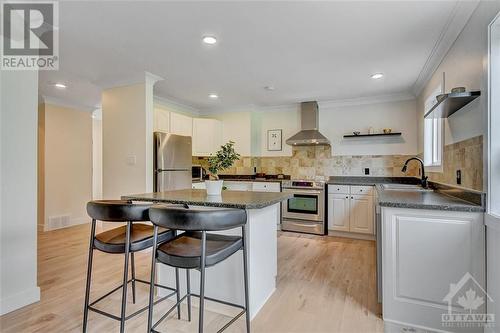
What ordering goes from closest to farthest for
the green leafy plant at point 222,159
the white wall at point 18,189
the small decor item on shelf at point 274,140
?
1. the white wall at point 18,189
2. the green leafy plant at point 222,159
3. the small decor item on shelf at point 274,140

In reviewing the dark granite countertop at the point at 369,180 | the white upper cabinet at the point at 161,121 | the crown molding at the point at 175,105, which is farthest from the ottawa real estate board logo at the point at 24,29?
the dark granite countertop at the point at 369,180

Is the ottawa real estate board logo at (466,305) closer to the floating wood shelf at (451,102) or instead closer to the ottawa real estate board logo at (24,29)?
the floating wood shelf at (451,102)

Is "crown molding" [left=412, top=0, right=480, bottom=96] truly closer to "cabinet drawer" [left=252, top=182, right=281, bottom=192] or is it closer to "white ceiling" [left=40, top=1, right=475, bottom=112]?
"white ceiling" [left=40, top=1, right=475, bottom=112]

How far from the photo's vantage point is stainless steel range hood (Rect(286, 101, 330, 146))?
467 centimetres

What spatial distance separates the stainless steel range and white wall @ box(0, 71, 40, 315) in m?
3.41

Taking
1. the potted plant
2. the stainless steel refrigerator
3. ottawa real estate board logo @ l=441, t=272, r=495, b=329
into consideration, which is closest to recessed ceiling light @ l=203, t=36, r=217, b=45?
the potted plant

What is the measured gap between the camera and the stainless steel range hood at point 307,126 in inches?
184

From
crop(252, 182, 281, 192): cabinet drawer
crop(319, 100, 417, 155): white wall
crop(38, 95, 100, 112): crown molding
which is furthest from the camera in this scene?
crop(252, 182, 281, 192): cabinet drawer

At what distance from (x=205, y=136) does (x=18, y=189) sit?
10.7 ft

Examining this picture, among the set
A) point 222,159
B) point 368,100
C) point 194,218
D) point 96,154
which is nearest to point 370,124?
point 368,100

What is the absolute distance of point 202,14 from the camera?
6.65 ft

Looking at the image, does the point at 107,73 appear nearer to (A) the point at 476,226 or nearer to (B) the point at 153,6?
(B) the point at 153,6

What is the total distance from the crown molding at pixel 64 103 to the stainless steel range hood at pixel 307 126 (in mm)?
3996

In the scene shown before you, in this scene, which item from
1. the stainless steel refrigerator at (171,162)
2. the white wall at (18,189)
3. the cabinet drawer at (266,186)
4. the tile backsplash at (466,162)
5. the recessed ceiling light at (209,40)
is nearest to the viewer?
the tile backsplash at (466,162)
